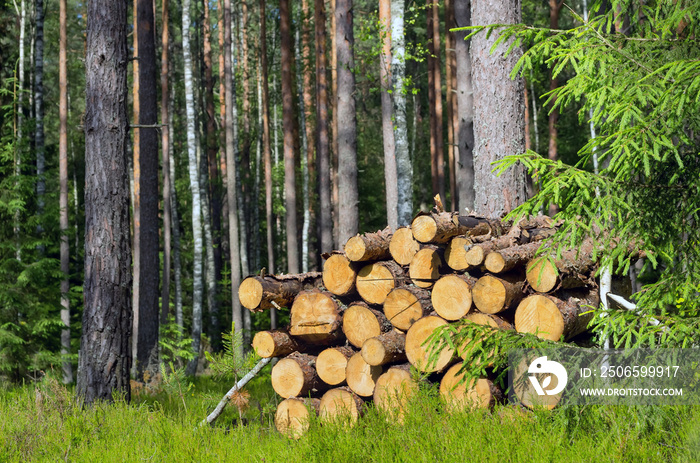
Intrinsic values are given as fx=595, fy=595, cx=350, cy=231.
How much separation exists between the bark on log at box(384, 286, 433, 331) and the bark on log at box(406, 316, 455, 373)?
3.7 inches

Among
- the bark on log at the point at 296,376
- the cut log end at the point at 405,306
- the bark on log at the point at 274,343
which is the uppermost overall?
the cut log end at the point at 405,306

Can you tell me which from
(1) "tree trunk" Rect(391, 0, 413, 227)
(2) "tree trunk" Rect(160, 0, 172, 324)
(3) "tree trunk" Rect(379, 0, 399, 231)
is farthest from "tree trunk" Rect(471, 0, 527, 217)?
(2) "tree trunk" Rect(160, 0, 172, 324)

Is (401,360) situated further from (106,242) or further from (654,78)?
(106,242)

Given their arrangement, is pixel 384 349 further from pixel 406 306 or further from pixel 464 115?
pixel 464 115

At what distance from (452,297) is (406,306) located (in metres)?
0.46

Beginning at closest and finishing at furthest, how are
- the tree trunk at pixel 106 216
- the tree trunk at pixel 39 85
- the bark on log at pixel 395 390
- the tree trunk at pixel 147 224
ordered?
the bark on log at pixel 395 390 < the tree trunk at pixel 106 216 < the tree trunk at pixel 147 224 < the tree trunk at pixel 39 85

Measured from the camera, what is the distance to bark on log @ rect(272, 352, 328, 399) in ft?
18.2

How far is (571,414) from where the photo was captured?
4012 millimetres

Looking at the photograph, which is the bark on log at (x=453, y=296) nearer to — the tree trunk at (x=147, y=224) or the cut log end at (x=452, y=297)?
the cut log end at (x=452, y=297)

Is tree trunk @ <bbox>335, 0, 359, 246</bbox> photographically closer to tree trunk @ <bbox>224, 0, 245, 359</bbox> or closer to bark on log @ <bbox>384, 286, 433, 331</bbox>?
tree trunk @ <bbox>224, 0, 245, 359</bbox>

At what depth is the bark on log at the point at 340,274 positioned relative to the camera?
17.9ft

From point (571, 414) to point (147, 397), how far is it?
5621mm

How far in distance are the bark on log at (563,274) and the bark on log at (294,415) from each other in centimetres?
220

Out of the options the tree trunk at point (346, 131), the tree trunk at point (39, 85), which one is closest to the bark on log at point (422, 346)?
the tree trunk at point (346, 131)
